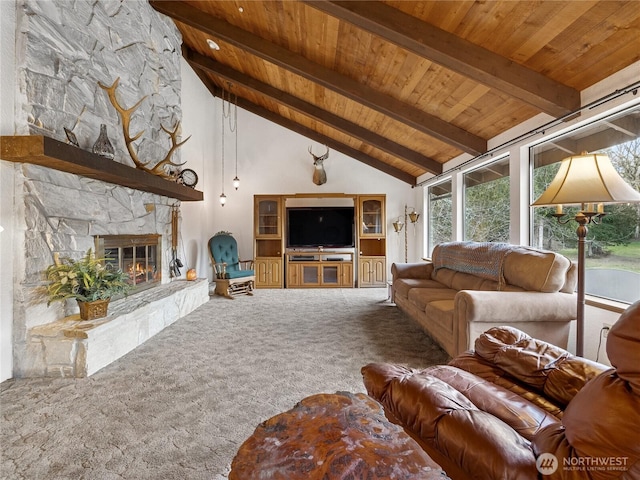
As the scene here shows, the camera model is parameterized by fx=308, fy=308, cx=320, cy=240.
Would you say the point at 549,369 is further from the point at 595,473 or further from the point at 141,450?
the point at 141,450

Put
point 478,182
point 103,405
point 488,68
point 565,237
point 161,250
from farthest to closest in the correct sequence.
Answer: point 478,182
point 161,250
point 565,237
point 488,68
point 103,405

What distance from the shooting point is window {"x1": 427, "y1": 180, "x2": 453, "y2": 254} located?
5.64m

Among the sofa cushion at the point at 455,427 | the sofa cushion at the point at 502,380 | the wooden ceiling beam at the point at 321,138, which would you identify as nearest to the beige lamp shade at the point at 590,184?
the sofa cushion at the point at 502,380

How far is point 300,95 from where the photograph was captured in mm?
5043

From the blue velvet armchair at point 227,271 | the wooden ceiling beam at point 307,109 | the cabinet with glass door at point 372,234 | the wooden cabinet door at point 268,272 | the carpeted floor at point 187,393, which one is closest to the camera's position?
the carpeted floor at point 187,393

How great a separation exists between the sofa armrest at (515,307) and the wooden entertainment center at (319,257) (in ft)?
12.9

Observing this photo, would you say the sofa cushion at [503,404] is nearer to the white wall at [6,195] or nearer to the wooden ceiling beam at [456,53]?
the wooden ceiling beam at [456,53]

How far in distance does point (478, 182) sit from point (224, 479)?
4708 mm

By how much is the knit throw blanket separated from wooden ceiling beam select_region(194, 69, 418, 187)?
278 cm

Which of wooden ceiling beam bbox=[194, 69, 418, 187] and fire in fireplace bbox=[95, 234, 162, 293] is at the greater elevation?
wooden ceiling beam bbox=[194, 69, 418, 187]

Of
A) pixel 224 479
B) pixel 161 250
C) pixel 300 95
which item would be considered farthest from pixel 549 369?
pixel 300 95

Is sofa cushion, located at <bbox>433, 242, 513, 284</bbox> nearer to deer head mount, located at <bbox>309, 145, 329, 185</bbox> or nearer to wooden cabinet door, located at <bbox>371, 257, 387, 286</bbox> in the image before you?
wooden cabinet door, located at <bbox>371, 257, 387, 286</bbox>

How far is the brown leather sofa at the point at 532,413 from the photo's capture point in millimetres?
693

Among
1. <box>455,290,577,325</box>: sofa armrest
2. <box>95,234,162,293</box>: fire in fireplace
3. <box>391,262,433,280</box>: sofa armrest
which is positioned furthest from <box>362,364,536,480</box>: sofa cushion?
<box>391,262,433,280</box>: sofa armrest
